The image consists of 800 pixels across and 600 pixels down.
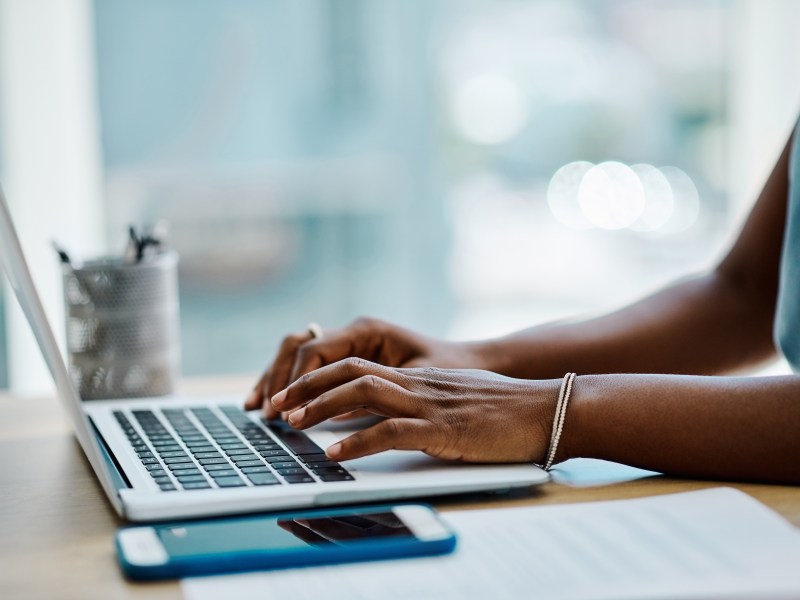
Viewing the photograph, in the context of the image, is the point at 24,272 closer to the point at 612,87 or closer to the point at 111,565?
the point at 111,565

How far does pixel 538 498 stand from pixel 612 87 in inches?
123

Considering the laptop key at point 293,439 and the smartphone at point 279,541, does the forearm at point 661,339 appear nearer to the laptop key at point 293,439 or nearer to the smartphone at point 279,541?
the laptop key at point 293,439

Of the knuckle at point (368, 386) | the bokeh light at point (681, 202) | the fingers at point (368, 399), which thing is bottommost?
the bokeh light at point (681, 202)

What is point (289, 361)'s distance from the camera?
3.19 ft

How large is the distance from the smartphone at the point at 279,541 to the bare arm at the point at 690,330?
0.41 metres

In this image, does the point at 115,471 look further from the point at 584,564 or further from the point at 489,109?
the point at 489,109

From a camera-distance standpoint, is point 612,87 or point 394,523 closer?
point 394,523

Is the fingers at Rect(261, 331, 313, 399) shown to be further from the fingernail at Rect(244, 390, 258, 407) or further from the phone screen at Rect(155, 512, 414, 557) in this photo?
the phone screen at Rect(155, 512, 414, 557)

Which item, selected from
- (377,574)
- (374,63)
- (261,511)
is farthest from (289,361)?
(374,63)

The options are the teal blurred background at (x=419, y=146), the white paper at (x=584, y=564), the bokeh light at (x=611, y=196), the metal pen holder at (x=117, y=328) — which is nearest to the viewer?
the white paper at (x=584, y=564)

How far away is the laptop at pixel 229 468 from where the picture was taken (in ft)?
2.09

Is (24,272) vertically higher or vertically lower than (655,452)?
higher

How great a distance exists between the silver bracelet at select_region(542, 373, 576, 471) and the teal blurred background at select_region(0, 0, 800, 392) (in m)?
2.07

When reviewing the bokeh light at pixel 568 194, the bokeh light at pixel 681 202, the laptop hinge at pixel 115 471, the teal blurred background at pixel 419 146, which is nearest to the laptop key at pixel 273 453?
the laptop hinge at pixel 115 471
